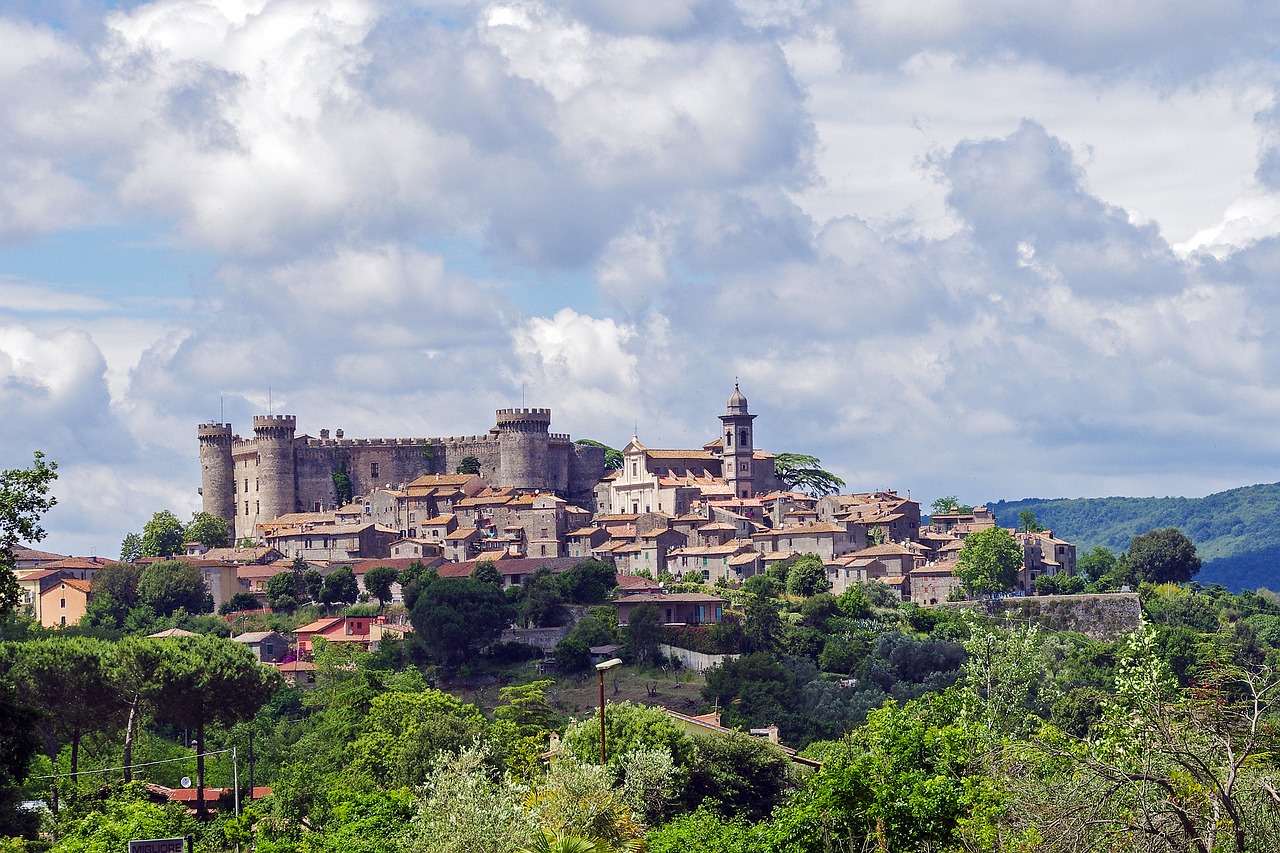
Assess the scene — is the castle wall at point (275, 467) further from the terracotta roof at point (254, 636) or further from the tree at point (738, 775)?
the tree at point (738, 775)

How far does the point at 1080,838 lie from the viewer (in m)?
20.8

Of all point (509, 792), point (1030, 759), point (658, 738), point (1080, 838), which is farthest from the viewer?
point (658, 738)

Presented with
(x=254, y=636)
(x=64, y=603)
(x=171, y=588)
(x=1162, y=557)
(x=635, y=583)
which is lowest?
(x=254, y=636)

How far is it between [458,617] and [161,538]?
34560mm

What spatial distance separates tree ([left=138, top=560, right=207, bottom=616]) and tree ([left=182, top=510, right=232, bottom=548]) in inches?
524

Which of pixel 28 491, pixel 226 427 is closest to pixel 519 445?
pixel 226 427

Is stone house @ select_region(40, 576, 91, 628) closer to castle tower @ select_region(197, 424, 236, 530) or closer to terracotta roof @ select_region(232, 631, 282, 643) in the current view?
terracotta roof @ select_region(232, 631, 282, 643)

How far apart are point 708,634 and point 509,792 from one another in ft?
172

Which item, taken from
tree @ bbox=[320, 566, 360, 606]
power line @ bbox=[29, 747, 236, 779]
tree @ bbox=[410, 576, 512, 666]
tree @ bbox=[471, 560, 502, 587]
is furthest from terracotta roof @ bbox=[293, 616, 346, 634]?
power line @ bbox=[29, 747, 236, 779]

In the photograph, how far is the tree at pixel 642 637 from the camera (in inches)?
3531

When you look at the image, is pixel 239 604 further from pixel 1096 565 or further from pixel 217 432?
pixel 1096 565

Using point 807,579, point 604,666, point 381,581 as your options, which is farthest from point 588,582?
point 604,666

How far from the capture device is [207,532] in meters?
119

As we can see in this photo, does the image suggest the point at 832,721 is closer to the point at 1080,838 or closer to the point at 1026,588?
the point at 1026,588
